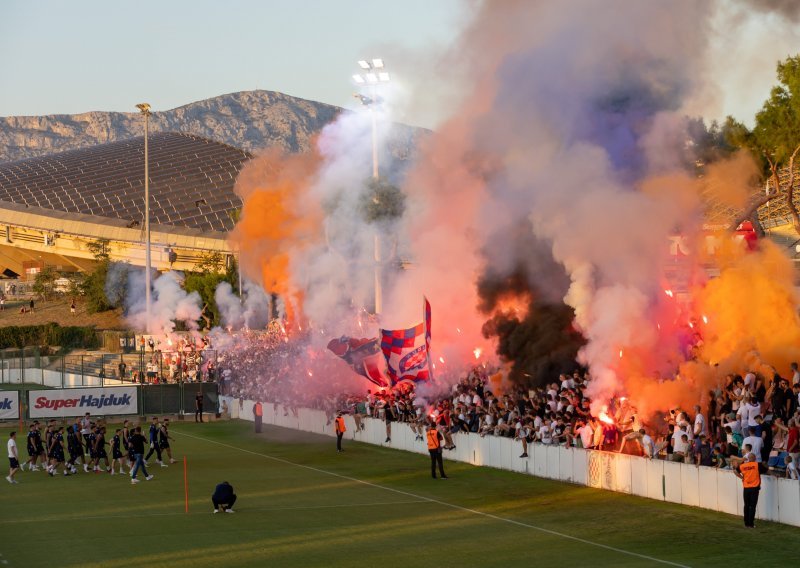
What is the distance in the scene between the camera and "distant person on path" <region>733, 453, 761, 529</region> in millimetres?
22047

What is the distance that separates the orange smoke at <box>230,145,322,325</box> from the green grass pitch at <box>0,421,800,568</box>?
29548mm

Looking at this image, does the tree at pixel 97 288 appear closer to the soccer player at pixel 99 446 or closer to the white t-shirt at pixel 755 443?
the soccer player at pixel 99 446

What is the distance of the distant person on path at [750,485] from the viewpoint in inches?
868

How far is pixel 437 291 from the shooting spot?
51.1 meters

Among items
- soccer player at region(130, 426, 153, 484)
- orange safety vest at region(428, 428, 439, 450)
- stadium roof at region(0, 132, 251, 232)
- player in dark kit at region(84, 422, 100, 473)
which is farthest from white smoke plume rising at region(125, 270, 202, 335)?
orange safety vest at region(428, 428, 439, 450)

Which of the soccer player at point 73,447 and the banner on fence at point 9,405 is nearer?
the soccer player at point 73,447

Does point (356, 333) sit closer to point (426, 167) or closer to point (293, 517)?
point (426, 167)

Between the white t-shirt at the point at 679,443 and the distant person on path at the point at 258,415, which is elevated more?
the white t-shirt at the point at 679,443

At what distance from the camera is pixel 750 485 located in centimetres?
2219

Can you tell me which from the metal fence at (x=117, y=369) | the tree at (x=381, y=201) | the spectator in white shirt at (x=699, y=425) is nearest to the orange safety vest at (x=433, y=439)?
the spectator in white shirt at (x=699, y=425)

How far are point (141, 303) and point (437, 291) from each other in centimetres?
6530

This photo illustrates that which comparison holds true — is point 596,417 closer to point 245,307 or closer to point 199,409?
point 199,409

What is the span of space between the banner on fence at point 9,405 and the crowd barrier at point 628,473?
20456mm

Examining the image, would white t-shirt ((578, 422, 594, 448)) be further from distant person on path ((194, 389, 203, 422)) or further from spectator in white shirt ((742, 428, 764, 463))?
distant person on path ((194, 389, 203, 422))
